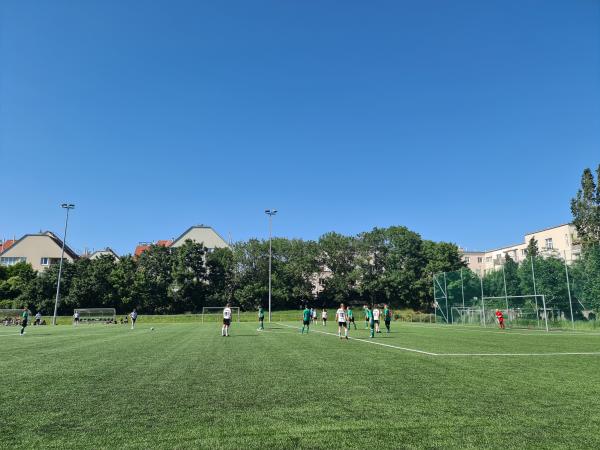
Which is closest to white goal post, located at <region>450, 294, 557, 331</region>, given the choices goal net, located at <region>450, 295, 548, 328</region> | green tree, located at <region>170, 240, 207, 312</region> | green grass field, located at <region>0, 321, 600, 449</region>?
goal net, located at <region>450, 295, 548, 328</region>

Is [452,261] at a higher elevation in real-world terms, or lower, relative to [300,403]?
higher

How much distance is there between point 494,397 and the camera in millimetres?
7516

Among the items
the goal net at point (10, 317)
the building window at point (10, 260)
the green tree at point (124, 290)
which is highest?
the building window at point (10, 260)

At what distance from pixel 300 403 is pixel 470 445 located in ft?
9.51

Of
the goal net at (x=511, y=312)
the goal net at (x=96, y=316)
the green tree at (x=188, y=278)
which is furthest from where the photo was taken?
the green tree at (x=188, y=278)

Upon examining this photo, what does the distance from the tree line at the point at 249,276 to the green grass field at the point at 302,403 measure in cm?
5725

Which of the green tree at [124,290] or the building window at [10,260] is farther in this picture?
the building window at [10,260]

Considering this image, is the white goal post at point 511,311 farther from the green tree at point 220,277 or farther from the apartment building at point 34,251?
the apartment building at point 34,251

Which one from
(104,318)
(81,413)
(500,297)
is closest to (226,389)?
(81,413)

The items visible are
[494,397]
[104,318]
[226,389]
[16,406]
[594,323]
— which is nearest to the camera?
[16,406]

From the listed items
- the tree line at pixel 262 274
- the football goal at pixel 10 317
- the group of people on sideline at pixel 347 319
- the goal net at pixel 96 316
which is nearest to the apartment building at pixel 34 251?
the tree line at pixel 262 274

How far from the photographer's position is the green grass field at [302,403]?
5328 millimetres

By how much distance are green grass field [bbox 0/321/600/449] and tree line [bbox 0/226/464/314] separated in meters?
57.3

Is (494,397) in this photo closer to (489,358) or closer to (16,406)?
(489,358)
